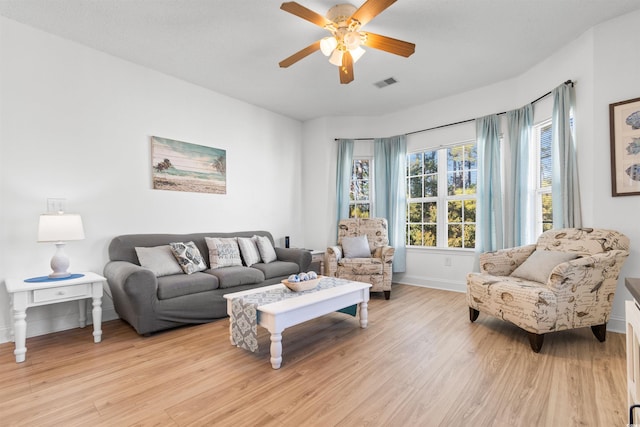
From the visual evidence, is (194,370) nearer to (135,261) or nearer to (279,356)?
(279,356)

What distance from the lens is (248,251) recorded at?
398 centimetres

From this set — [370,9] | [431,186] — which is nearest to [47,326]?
[370,9]

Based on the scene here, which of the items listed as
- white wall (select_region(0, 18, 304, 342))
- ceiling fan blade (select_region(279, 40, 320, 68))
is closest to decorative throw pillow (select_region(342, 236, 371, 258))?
white wall (select_region(0, 18, 304, 342))

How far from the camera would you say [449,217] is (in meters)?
4.69

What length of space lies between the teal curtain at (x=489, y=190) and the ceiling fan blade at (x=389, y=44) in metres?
2.14

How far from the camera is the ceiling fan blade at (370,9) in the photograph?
7.00 feet

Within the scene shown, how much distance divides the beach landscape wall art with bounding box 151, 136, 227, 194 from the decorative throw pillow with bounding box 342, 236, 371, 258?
6.27 feet

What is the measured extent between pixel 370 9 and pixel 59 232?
9.97 ft

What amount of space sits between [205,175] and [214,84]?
1.20m

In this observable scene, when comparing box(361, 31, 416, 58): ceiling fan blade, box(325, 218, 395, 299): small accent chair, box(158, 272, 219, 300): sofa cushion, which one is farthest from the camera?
box(325, 218, 395, 299): small accent chair

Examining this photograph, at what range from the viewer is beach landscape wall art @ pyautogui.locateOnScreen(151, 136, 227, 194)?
12.1 feet

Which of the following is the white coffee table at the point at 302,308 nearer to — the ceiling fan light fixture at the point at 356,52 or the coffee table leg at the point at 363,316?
the coffee table leg at the point at 363,316

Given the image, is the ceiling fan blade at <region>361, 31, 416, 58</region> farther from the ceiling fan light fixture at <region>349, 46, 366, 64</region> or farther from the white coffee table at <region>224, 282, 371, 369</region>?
the white coffee table at <region>224, 282, 371, 369</region>

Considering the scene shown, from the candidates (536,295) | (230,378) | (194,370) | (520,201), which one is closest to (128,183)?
(194,370)
